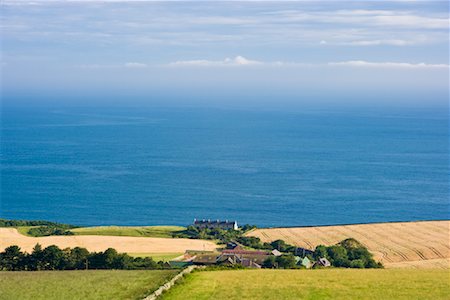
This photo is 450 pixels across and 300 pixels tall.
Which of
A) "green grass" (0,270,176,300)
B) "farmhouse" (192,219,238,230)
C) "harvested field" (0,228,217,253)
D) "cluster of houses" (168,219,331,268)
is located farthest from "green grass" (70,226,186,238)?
"green grass" (0,270,176,300)

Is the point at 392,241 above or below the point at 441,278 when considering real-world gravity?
below

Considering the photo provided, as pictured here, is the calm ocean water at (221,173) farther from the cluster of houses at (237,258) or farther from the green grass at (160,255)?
the green grass at (160,255)

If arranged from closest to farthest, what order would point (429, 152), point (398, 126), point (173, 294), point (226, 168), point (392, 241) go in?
point (173, 294)
point (392, 241)
point (226, 168)
point (429, 152)
point (398, 126)

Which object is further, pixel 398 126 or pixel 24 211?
pixel 398 126

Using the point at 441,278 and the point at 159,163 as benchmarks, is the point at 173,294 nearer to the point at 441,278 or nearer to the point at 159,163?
the point at 441,278

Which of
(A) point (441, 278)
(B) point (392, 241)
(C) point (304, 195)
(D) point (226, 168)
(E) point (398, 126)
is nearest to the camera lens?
(A) point (441, 278)

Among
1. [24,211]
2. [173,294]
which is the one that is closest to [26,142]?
[24,211]

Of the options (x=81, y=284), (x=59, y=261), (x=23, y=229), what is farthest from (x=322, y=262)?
(x=23, y=229)
